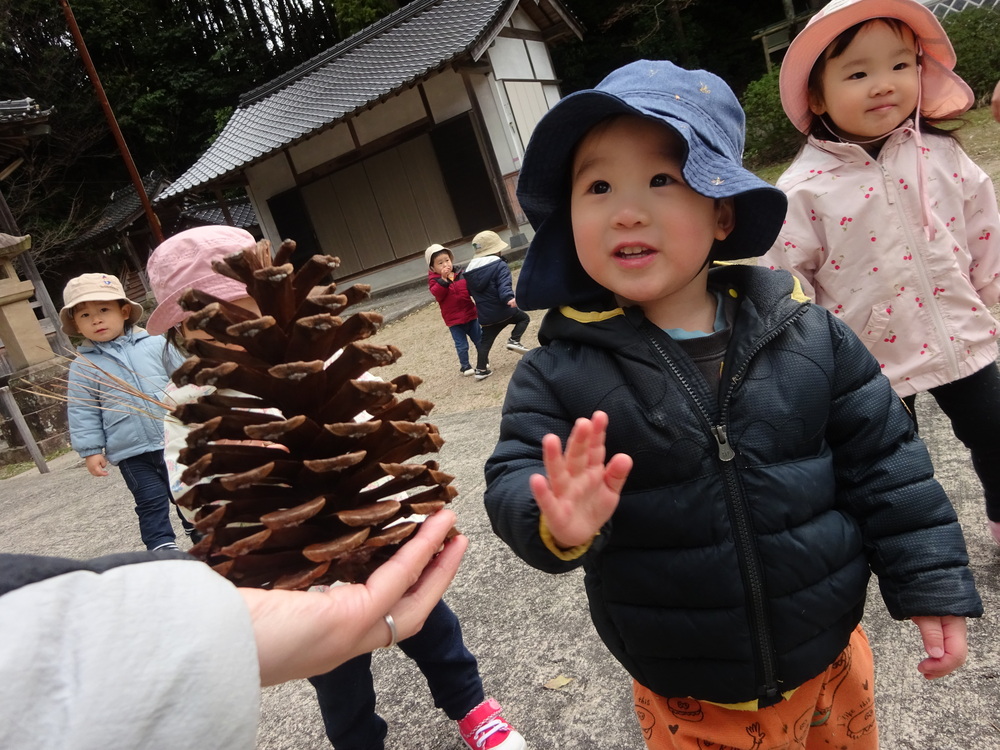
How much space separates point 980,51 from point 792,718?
12.7 meters

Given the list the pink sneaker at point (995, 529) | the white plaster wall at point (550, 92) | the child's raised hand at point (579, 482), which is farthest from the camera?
the white plaster wall at point (550, 92)

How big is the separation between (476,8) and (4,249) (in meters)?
8.81

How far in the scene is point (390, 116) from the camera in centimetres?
1251

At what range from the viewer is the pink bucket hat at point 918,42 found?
5.76ft

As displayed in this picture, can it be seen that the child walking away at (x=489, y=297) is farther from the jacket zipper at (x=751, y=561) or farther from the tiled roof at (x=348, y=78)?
the tiled roof at (x=348, y=78)

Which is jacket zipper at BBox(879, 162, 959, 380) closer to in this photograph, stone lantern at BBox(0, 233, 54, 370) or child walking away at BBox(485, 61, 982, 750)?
child walking away at BBox(485, 61, 982, 750)

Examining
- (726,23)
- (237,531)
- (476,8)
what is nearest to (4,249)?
(476,8)

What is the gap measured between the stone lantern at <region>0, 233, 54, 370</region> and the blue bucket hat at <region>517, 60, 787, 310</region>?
958 centimetres

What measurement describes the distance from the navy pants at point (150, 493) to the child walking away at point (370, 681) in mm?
2019

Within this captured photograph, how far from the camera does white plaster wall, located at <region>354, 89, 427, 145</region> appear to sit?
12.3m

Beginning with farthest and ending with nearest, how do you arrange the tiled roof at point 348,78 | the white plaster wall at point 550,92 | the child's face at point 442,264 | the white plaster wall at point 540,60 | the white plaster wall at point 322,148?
the white plaster wall at point 550,92
the white plaster wall at point 540,60
the white plaster wall at point 322,148
the tiled roof at point 348,78
the child's face at point 442,264

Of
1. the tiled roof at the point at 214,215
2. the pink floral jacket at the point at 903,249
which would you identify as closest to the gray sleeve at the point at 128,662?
the pink floral jacket at the point at 903,249

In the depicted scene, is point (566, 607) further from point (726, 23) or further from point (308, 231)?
point (726, 23)

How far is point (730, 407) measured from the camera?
48.1 inches
